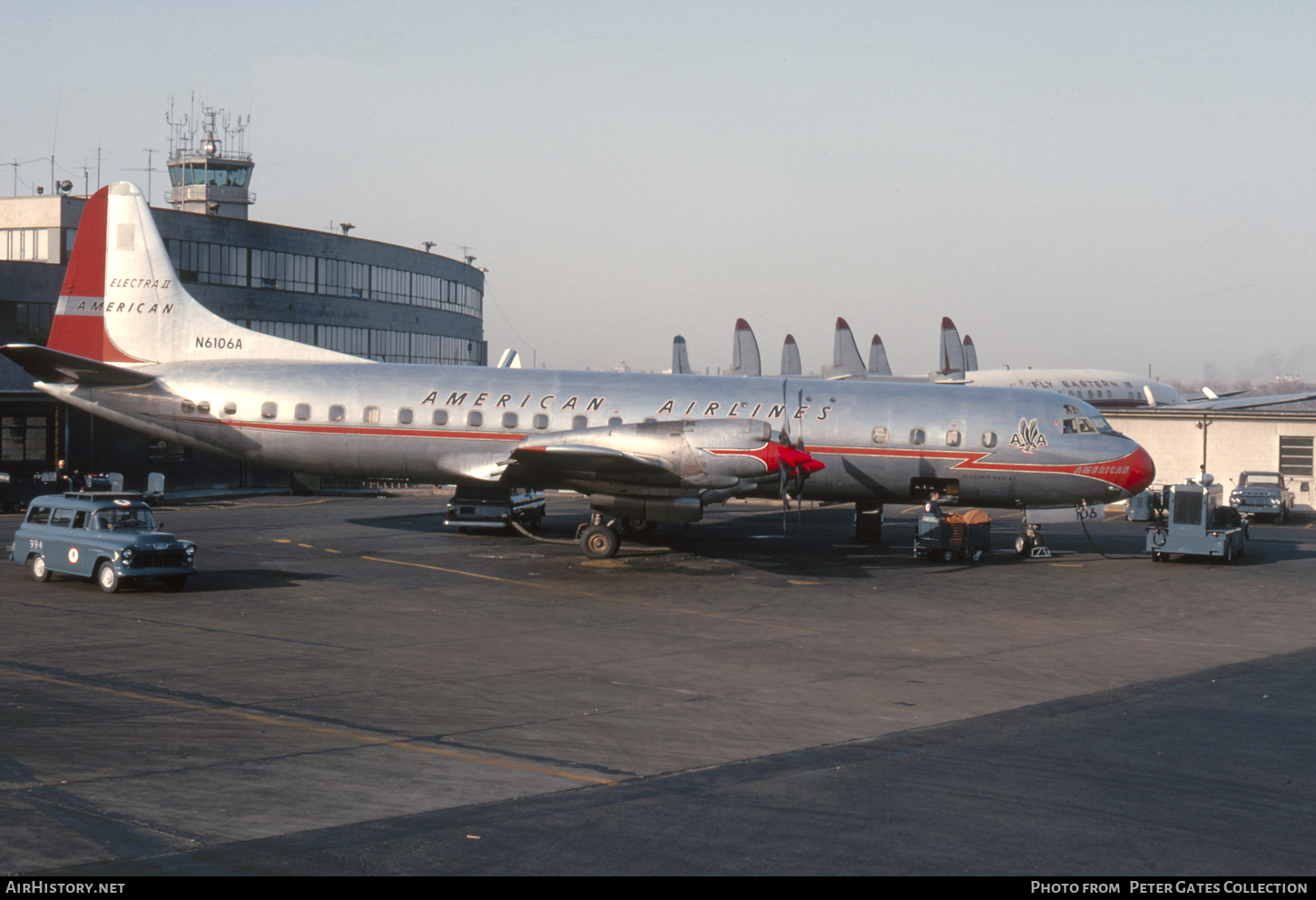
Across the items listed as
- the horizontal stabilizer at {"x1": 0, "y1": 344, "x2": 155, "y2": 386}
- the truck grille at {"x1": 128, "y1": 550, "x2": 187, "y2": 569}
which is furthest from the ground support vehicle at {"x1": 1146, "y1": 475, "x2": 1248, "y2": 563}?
the horizontal stabilizer at {"x1": 0, "y1": 344, "x2": 155, "y2": 386}

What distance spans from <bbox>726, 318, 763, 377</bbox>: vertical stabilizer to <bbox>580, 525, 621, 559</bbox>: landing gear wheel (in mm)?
45538

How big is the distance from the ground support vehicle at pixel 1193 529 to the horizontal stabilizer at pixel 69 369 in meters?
28.4

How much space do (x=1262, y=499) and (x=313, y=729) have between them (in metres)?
41.5

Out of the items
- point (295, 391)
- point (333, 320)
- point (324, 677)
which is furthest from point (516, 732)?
point (333, 320)

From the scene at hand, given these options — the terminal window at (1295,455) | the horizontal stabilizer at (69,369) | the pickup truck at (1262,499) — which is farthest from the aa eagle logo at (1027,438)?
the terminal window at (1295,455)

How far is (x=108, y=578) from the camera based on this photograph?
23.0m

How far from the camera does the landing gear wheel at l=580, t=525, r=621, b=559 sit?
29766 millimetres

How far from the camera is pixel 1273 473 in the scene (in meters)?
46.6

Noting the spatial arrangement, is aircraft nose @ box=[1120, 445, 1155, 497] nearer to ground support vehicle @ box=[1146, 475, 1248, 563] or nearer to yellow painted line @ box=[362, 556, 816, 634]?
ground support vehicle @ box=[1146, 475, 1248, 563]

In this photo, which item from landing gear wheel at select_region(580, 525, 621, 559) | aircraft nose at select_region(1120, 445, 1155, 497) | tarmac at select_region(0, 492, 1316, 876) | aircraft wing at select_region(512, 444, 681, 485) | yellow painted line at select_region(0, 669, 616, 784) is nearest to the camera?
tarmac at select_region(0, 492, 1316, 876)

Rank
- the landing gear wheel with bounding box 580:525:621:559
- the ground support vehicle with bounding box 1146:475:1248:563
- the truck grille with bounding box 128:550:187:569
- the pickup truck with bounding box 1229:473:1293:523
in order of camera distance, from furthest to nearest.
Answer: the pickup truck with bounding box 1229:473:1293:523
the ground support vehicle with bounding box 1146:475:1248:563
the landing gear wheel with bounding box 580:525:621:559
the truck grille with bounding box 128:550:187:569

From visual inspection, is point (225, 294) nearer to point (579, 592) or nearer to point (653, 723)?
point (579, 592)

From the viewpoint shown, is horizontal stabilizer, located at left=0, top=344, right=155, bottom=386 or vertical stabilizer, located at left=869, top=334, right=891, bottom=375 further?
vertical stabilizer, located at left=869, top=334, right=891, bottom=375

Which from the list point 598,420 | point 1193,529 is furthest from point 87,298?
point 1193,529
